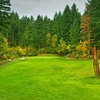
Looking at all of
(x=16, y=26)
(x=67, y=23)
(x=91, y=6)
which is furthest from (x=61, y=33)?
(x=16, y=26)

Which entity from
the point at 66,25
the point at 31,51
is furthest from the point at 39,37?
the point at 66,25

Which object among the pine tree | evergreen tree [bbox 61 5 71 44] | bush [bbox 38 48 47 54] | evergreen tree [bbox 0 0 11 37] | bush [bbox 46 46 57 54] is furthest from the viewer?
bush [bbox 38 48 47 54]

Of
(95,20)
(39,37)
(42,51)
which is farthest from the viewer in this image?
(39,37)

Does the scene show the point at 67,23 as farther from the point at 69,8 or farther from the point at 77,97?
the point at 77,97

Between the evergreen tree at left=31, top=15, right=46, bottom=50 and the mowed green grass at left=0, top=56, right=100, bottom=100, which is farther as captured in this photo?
the evergreen tree at left=31, top=15, right=46, bottom=50

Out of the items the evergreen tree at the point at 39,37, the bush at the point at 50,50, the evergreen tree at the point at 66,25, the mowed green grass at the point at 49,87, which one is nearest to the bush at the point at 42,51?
the bush at the point at 50,50

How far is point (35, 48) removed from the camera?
174ft

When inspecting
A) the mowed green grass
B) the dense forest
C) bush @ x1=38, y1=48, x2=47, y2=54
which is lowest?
the mowed green grass

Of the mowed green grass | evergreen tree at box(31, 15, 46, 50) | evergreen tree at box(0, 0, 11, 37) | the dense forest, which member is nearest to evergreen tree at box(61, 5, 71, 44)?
the dense forest

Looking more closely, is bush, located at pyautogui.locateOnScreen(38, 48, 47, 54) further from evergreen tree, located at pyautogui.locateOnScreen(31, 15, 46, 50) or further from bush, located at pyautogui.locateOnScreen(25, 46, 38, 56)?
bush, located at pyautogui.locateOnScreen(25, 46, 38, 56)

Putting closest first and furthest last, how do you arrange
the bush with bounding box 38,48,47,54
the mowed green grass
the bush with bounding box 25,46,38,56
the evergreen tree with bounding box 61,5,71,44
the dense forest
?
the mowed green grass, the dense forest, the bush with bounding box 25,46,38,56, the evergreen tree with bounding box 61,5,71,44, the bush with bounding box 38,48,47,54

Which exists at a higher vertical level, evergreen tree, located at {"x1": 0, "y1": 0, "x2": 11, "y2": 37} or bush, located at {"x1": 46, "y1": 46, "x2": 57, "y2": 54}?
evergreen tree, located at {"x1": 0, "y1": 0, "x2": 11, "y2": 37}

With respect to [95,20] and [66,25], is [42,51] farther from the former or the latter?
[95,20]

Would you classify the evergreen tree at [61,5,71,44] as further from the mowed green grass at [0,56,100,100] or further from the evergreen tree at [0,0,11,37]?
the mowed green grass at [0,56,100,100]
